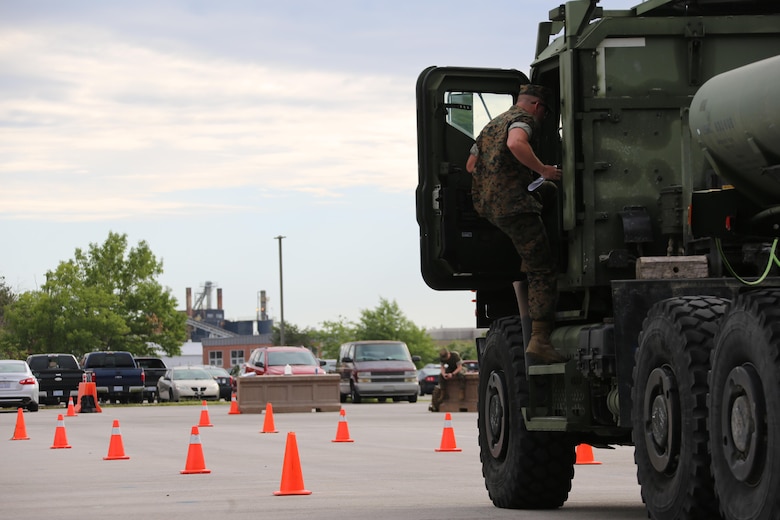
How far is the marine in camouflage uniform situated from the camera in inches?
412

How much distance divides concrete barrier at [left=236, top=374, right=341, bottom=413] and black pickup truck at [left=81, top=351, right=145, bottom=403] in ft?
38.2

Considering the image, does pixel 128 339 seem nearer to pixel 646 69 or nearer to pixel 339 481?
pixel 339 481

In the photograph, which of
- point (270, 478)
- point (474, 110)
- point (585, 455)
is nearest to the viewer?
point (474, 110)

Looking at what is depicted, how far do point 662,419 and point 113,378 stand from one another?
4180 cm

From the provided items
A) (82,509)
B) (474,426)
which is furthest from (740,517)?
(474,426)

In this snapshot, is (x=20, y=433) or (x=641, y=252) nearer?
(x=641, y=252)

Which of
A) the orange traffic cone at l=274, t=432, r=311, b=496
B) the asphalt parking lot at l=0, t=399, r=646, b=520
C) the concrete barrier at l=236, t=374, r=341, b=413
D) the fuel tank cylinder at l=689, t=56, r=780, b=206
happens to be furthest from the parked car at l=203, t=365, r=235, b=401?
the fuel tank cylinder at l=689, t=56, r=780, b=206

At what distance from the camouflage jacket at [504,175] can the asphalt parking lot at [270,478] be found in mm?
2166

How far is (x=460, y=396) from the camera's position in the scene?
120 feet

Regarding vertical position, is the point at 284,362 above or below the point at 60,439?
above

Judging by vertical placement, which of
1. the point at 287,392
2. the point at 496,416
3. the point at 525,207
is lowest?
the point at 287,392

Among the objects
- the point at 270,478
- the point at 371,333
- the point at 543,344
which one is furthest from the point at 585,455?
the point at 371,333

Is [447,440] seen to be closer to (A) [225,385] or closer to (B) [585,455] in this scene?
(B) [585,455]

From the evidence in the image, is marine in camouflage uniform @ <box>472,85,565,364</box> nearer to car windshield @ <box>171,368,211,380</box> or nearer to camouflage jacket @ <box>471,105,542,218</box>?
camouflage jacket @ <box>471,105,542,218</box>
